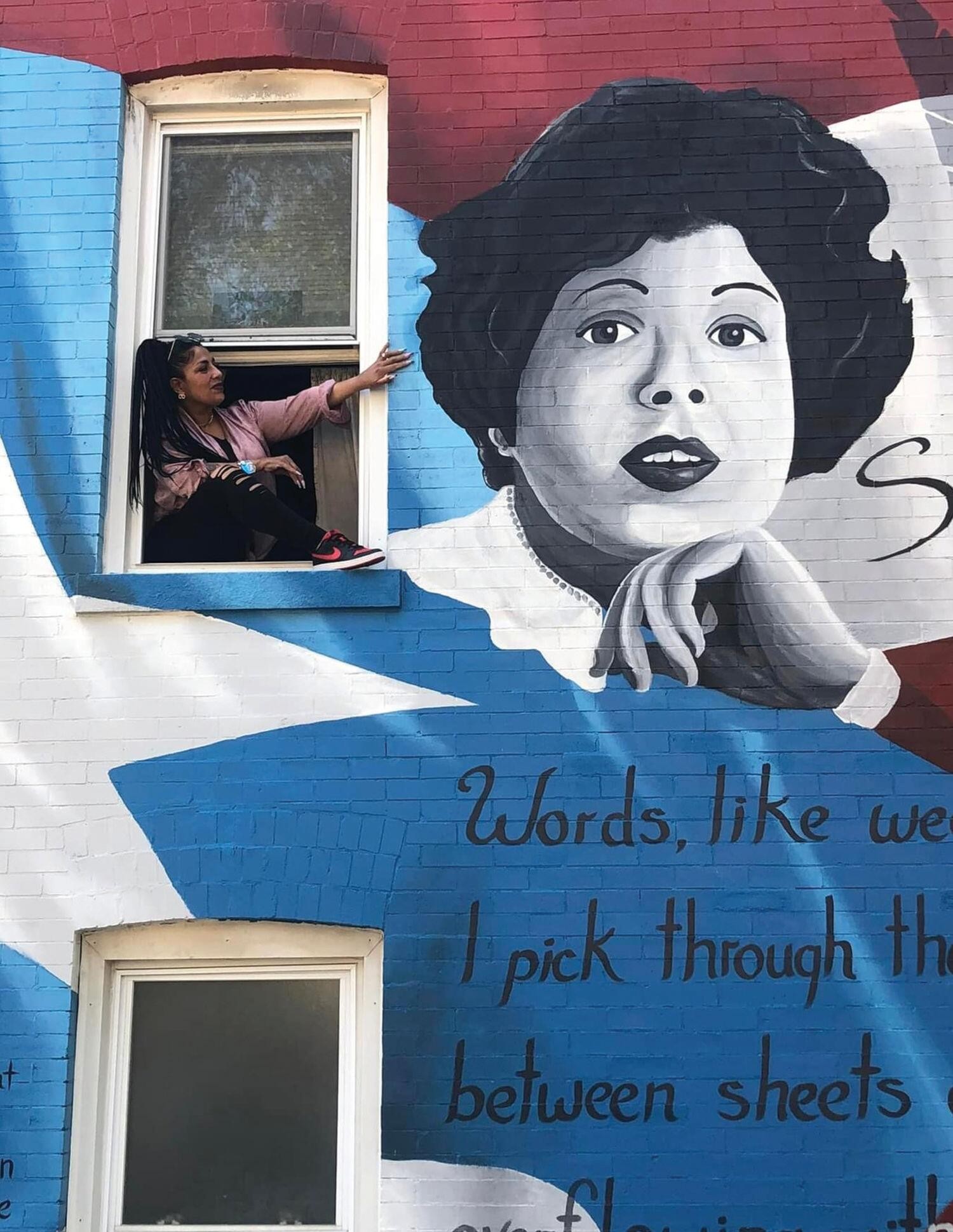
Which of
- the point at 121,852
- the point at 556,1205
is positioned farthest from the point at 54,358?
the point at 556,1205

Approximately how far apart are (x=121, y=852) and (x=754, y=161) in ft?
12.4

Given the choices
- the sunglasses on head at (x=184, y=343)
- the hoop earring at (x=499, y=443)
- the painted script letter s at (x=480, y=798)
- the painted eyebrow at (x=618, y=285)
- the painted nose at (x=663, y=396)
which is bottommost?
the painted script letter s at (x=480, y=798)

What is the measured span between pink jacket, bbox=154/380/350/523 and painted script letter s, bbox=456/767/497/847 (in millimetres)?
1648

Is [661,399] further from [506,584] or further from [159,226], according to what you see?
[159,226]

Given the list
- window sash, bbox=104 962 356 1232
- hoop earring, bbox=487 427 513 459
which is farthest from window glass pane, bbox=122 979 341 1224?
hoop earring, bbox=487 427 513 459

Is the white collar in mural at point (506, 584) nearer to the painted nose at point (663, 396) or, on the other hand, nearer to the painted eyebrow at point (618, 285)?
the painted nose at point (663, 396)

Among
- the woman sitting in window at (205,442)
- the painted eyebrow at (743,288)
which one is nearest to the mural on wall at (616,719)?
the painted eyebrow at (743,288)

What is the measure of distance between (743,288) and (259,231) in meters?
2.12

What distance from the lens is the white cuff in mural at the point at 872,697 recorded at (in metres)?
5.61

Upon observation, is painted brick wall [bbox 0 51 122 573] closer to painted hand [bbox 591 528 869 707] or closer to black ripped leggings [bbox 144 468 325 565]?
black ripped leggings [bbox 144 468 325 565]

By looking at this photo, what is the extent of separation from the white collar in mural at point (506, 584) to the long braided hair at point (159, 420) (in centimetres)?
102

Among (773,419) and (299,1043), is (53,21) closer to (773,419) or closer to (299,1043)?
(773,419)

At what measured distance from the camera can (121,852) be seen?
5547 mm

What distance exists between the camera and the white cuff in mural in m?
5.61
